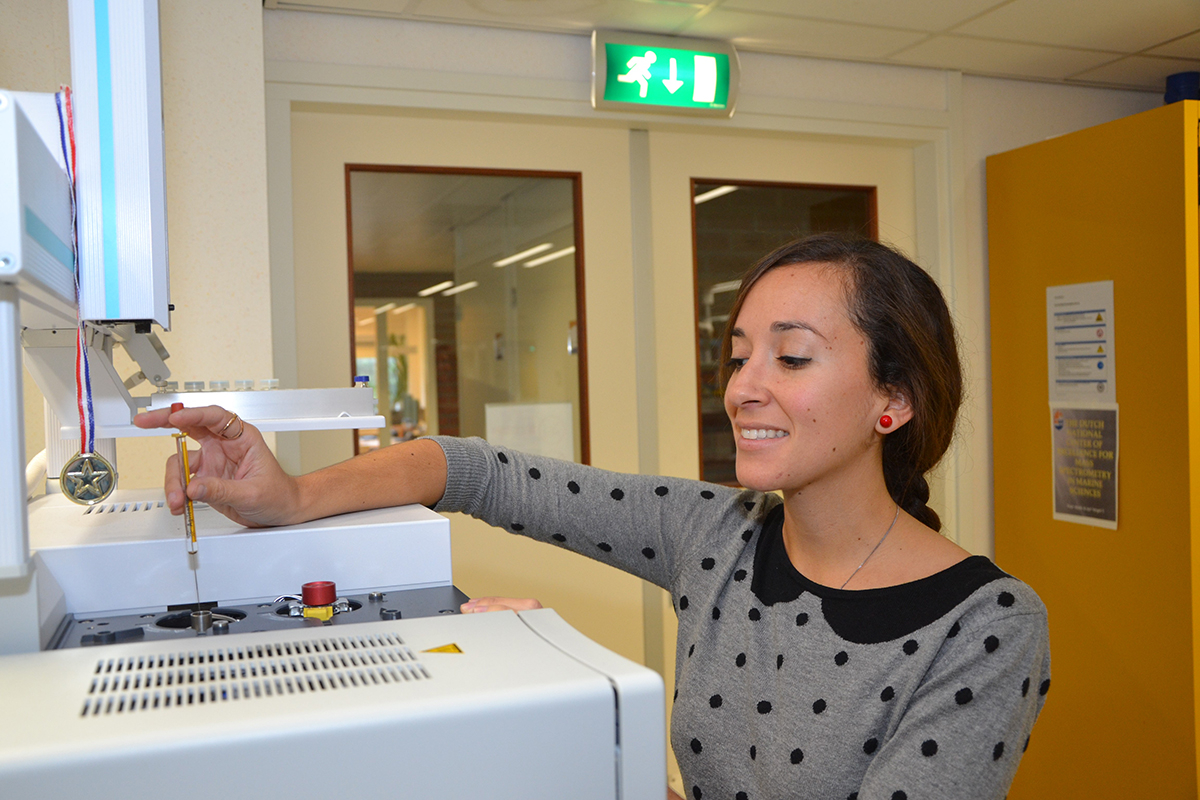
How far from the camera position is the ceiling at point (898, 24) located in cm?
221

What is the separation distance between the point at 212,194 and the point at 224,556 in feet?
3.97

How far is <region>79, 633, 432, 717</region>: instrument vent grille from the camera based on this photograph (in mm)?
506

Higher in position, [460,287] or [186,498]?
[460,287]

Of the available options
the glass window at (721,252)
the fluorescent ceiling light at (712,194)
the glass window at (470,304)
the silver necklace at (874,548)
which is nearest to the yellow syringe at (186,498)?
the silver necklace at (874,548)

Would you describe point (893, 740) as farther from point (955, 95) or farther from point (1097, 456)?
point (955, 95)

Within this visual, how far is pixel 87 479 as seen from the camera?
0.96 metres

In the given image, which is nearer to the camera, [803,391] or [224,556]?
[224,556]

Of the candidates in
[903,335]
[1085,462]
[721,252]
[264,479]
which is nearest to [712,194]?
[721,252]

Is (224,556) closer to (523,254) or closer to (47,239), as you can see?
(47,239)

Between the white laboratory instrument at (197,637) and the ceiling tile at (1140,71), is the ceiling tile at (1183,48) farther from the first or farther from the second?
the white laboratory instrument at (197,637)

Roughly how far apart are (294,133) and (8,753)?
2.10 meters

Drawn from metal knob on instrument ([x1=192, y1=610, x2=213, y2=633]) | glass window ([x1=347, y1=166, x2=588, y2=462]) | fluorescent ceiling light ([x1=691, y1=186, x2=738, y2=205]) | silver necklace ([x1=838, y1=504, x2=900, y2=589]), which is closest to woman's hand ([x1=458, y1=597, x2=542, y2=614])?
metal knob on instrument ([x1=192, y1=610, x2=213, y2=633])

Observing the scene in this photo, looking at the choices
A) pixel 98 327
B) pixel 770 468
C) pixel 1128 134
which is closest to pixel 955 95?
pixel 1128 134

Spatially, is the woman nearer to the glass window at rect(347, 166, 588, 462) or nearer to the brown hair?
the brown hair
